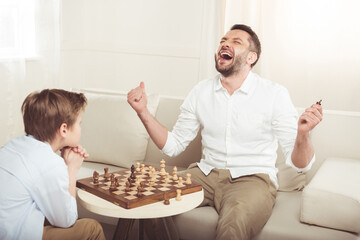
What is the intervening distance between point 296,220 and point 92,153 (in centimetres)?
124

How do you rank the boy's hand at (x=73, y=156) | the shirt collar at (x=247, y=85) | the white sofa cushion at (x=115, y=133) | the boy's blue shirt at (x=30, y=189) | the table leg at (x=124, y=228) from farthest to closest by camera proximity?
the white sofa cushion at (x=115, y=133)
the shirt collar at (x=247, y=85)
the table leg at (x=124, y=228)
the boy's hand at (x=73, y=156)
the boy's blue shirt at (x=30, y=189)

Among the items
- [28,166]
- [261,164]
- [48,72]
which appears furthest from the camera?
[48,72]

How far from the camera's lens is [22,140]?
1.60 metres

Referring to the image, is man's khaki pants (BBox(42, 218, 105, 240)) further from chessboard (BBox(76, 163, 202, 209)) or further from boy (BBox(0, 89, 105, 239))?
chessboard (BBox(76, 163, 202, 209))

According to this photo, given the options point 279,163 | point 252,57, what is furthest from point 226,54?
point 279,163

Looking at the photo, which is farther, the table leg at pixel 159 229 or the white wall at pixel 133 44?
the white wall at pixel 133 44

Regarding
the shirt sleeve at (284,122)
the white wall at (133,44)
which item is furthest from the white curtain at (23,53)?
the shirt sleeve at (284,122)

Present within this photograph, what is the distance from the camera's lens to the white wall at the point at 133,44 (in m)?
4.06

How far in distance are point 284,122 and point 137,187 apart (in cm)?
81

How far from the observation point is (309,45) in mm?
3416

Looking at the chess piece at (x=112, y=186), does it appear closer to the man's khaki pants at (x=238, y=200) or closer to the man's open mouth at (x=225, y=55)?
the man's khaki pants at (x=238, y=200)

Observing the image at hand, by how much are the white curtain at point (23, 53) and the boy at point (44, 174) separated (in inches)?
68.8

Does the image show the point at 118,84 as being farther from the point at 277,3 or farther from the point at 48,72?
the point at 277,3

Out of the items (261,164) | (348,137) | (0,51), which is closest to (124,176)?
(261,164)
